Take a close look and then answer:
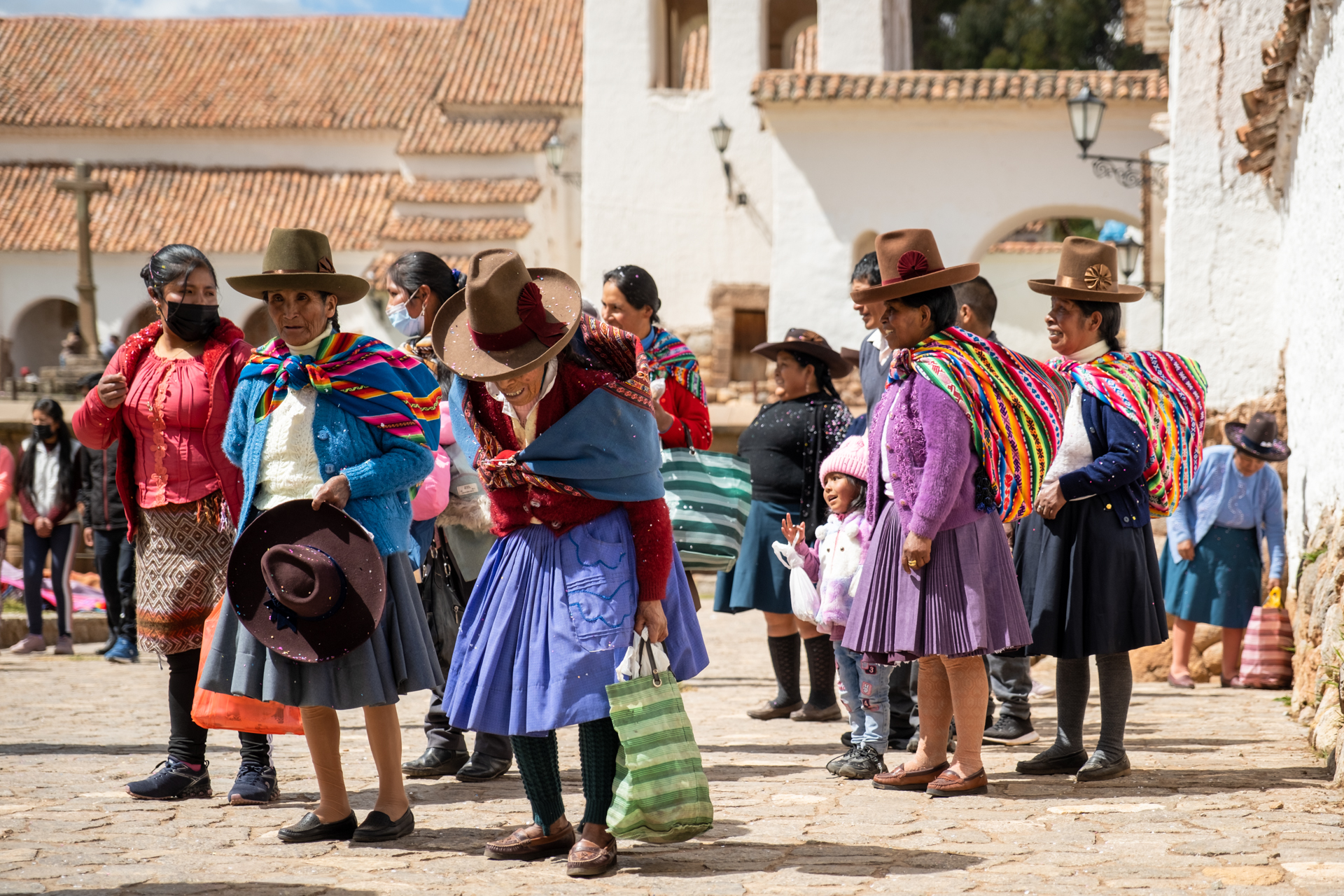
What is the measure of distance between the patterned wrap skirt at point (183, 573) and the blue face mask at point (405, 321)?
105 centimetres

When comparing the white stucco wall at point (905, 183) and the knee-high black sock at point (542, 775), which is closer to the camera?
the knee-high black sock at point (542, 775)

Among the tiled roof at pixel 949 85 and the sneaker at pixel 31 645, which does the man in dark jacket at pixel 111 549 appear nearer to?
the sneaker at pixel 31 645

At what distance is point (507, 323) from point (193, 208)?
3242 centimetres

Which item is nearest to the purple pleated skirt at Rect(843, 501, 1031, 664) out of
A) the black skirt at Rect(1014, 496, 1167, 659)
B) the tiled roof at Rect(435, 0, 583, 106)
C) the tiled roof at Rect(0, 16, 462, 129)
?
the black skirt at Rect(1014, 496, 1167, 659)

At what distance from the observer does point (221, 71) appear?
36.5 metres

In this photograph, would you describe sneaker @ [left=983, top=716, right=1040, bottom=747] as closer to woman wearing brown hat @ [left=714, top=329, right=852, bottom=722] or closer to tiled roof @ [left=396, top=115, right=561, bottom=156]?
woman wearing brown hat @ [left=714, top=329, right=852, bottom=722]

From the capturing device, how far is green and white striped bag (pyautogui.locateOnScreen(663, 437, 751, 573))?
251 inches

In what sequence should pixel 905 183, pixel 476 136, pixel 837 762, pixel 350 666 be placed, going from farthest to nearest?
pixel 476 136, pixel 905 183, pixel 837 762, pixel 350 666

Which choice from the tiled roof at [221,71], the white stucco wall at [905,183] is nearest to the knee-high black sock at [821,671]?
the white stucco wall at [905,183]

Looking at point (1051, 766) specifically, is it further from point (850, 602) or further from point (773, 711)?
point (773, 711)

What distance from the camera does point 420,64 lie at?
36312 millimetres

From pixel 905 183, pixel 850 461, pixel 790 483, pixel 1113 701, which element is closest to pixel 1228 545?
pixel 790 483

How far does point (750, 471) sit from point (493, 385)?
2.80 metres

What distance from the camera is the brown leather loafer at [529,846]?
14.2 feet
